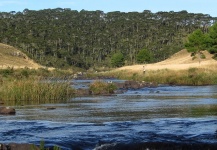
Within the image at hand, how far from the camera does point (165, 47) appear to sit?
17300 cm

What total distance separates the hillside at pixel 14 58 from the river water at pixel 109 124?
91540 mm

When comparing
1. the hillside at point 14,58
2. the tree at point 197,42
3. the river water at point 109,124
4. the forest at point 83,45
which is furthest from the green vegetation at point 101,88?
the forest at point 83,45

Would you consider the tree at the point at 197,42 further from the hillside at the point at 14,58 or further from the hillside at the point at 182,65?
the hillside at the point at 14,58

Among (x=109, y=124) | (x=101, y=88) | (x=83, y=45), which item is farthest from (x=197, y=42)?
(x=83, y=45)

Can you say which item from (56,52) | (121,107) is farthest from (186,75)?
(56,52)

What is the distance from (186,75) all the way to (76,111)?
36.7m

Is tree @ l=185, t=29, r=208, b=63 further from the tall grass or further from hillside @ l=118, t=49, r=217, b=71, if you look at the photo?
the tall grass

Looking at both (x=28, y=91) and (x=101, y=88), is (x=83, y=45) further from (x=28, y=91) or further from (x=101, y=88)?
(x=28, y=91)

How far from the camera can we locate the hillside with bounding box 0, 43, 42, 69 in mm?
123250

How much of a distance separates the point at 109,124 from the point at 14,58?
108565mm

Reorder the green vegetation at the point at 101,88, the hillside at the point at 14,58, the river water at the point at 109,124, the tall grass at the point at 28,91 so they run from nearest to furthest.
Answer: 1. the river water at the point at 109,124
2. the tall grass at the point at 28,91
3. the green vegetation at the point at 101,88
4. the hillside at the point at 14,58

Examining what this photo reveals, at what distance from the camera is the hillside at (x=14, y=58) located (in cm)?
12325

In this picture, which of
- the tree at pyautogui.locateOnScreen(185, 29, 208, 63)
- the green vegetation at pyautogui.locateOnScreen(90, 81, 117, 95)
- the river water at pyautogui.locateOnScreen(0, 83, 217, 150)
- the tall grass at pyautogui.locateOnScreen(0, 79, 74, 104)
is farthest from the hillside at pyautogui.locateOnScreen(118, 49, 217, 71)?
the river water at pyautogui.locateOnScreen(0, 83, 217, 150)

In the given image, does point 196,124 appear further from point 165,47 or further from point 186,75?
point 165,47
